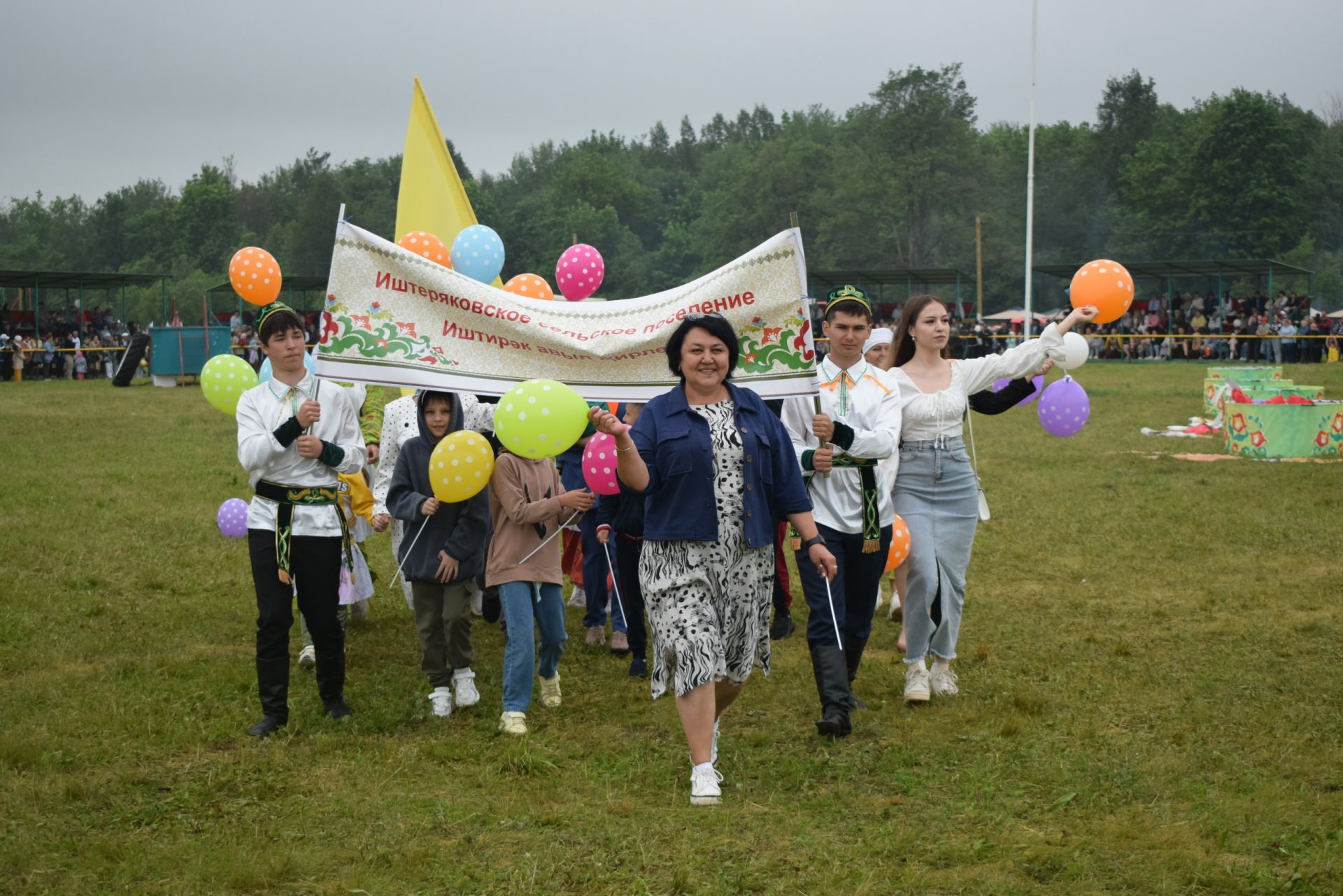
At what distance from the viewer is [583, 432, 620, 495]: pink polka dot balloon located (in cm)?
619

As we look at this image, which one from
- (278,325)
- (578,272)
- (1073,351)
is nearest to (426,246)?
(578,272)

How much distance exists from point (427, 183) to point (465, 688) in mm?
3799

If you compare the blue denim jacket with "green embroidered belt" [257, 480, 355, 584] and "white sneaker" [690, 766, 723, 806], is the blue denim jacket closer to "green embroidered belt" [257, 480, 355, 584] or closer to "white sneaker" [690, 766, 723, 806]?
"white sneaker" [690, 766, 723, 806]

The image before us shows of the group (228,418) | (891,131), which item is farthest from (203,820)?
(891,131)

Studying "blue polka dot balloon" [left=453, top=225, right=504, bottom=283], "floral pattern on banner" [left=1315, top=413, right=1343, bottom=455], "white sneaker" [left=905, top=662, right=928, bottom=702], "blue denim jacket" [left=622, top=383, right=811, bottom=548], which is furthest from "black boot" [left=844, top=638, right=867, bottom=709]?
"floral pattern on banner" [left=1315, top=413, right=1343, bottom=455]

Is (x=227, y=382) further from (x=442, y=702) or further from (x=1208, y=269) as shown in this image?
(x=1208, y=269)

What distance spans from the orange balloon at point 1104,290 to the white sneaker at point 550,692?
313 centimetres

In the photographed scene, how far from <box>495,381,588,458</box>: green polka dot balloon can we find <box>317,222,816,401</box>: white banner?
0.70 m

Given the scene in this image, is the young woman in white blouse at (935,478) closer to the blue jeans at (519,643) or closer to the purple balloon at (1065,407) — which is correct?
the purple balloon at (1065,407)

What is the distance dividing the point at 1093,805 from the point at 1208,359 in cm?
3923

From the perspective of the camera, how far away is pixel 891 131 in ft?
263

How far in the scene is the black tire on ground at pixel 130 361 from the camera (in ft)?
109

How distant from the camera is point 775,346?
5.66 m

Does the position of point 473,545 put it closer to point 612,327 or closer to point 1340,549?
point 612,327
